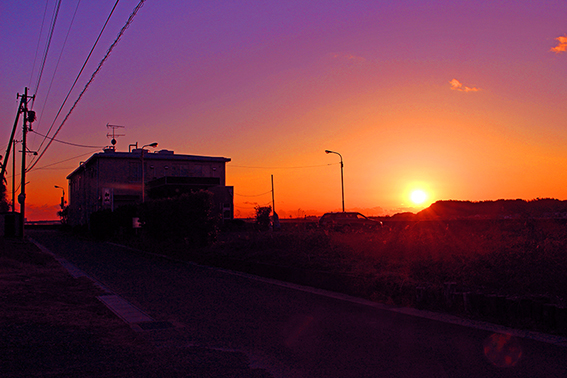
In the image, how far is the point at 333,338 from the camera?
6.57 meters

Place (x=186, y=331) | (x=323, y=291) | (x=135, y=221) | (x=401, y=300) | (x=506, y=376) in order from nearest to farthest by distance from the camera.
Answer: (x=506, y=376), (x=186, y=331), (x=401, y=300), (x=323, y=291), (x=135, y=221)

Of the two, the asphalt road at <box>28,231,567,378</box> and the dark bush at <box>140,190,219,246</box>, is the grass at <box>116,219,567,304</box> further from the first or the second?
the dark bush at <box>140,190,219,246</box>

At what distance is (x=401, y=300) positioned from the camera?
8.86m

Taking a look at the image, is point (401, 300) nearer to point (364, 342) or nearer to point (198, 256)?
point (364, 342)

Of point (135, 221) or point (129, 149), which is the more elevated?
point (129, 149)

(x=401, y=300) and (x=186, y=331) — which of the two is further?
(x=401, y=300)

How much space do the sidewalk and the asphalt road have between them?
1.32 feet

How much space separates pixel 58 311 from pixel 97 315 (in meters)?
0.77

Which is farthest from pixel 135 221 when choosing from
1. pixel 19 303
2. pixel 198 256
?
pixel 19 303

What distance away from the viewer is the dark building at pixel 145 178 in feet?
167

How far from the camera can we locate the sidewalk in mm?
5043

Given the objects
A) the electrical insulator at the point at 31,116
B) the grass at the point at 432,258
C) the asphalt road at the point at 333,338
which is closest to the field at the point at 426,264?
the grass at the point at 432,258

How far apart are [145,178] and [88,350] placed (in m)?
57.0

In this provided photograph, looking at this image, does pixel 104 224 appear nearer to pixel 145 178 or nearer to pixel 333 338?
pixel 145 178
